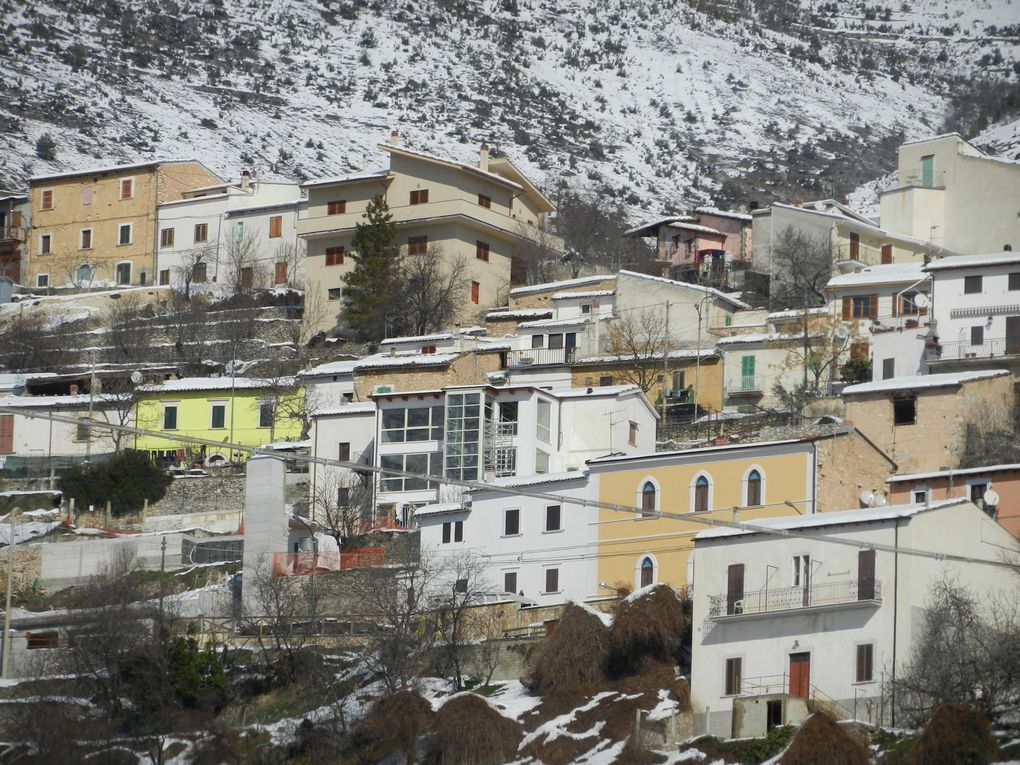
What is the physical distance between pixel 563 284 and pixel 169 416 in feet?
54.9

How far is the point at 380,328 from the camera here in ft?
259

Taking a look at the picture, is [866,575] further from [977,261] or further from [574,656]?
[977,261]

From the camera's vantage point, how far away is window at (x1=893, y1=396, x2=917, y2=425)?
5794 cm

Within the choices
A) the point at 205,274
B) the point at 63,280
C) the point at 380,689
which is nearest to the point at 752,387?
the point at 380,689

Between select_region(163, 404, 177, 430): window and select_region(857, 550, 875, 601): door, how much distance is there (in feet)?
112

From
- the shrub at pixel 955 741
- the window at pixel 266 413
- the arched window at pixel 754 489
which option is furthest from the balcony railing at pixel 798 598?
the window at pixel 266 413

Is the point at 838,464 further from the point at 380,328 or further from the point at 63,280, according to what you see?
the point at 63,280

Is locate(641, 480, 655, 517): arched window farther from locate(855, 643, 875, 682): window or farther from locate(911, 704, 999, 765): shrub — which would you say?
locate(911, 704, 999, 765): shrub

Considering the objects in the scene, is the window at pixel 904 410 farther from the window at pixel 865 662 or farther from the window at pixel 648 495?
the window at pixel 865 662

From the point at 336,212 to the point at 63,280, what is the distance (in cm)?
1568

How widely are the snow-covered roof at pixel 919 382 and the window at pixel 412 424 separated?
41.4 ft

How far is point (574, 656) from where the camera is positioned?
4716 centimetres

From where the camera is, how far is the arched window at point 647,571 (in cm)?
5244

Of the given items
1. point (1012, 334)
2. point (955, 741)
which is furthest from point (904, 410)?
point (955, 741)
